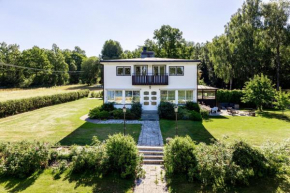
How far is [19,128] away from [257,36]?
3561cm

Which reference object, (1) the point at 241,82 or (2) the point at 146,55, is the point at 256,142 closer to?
(2) the point at 146,55

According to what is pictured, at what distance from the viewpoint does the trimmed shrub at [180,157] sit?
8.08 m

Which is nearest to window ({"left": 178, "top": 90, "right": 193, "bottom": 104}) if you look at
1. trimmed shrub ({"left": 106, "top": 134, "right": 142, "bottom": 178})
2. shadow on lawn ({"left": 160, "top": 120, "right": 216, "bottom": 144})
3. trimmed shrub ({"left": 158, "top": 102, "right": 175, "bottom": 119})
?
trimmed shrub ({"left": 158, "top": 102, "right": 175, "bottom": 119})

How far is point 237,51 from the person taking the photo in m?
33.1

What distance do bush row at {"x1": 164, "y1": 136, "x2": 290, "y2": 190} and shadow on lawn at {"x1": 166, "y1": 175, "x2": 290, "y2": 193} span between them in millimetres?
194

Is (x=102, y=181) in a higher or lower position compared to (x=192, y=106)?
lower

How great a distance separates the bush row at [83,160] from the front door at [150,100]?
11682mm

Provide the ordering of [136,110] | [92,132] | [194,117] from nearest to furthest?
1. [92,132]
2. [194,117]
3. [136,110]

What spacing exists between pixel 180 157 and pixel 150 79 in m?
12.6

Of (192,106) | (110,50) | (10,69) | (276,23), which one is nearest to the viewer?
(192,106)

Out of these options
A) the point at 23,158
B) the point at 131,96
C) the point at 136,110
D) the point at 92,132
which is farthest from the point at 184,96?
the point at 23,158

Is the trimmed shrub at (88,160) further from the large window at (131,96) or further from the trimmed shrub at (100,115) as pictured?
the large window at (131,96)

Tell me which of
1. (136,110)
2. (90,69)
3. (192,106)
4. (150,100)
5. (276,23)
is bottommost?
(136,110)

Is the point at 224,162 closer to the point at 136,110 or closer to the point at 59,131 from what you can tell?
the point at 136,110
